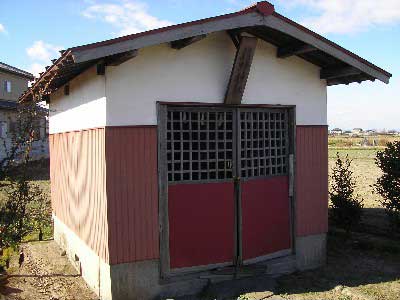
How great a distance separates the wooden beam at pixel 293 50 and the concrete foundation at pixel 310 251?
3412mm

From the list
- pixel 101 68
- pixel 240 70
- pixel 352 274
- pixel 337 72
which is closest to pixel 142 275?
pixel 101 68

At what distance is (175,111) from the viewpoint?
245 inches

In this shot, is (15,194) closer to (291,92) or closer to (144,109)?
(144,109)

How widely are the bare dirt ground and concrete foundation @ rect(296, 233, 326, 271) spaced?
3.78m

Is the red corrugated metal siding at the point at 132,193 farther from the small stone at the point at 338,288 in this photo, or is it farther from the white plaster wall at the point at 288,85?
the small stone at the point at 338,288

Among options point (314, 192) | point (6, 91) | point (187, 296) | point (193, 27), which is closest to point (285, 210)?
point (314, 192)

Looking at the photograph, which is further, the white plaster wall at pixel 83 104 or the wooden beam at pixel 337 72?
the wooden beam at pixel 337 72

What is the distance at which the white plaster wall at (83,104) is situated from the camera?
230 inches

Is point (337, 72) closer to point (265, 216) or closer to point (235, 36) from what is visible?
point (235, 36)

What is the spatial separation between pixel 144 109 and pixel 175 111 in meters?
0.57

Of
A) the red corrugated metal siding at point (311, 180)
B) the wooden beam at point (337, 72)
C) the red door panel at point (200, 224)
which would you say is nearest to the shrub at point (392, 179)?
the red corrugated metal siding at point (311, 180)

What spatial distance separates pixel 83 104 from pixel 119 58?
1.58m

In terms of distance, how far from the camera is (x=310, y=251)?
757 centimetres

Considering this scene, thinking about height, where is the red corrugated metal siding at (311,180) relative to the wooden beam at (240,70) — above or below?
below
